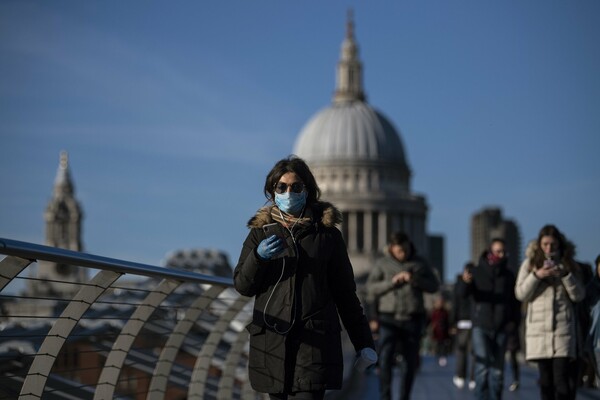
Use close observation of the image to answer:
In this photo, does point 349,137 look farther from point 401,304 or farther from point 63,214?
point 401,304

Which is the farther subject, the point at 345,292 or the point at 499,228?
the point at 499,228

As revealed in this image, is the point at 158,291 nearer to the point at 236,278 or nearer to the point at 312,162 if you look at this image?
the point at 236,278

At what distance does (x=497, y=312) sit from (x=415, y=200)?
125550 millimetres

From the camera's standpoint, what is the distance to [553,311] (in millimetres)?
10258

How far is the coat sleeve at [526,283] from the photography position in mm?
10203

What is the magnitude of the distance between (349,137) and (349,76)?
15147mm

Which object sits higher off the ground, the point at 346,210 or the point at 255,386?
the point at 346,210

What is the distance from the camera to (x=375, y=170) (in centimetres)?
13962

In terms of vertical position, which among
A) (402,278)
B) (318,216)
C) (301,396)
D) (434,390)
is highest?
(402,278)

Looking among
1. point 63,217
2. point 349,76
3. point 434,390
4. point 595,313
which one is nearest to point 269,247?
point 595,313

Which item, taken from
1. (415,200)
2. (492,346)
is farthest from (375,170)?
(492,346)

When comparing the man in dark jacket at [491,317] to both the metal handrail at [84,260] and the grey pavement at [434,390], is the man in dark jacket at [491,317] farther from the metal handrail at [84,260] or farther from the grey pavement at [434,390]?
the metal handrail at [84,260]

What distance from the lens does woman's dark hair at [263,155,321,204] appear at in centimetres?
649

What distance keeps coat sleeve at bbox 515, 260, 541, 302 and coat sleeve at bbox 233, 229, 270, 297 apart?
4182mm
